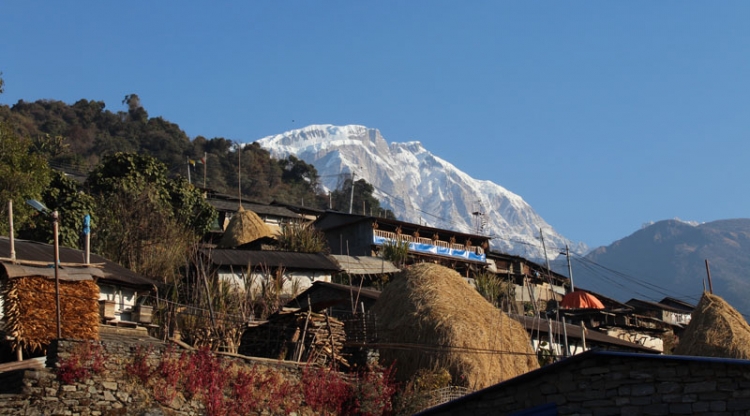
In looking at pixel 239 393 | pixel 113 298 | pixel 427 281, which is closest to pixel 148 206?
pixel 113 298

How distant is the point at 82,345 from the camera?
17.9 m

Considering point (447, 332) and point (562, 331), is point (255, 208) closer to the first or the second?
point (562, 331)

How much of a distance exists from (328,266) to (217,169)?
46003 millimetres

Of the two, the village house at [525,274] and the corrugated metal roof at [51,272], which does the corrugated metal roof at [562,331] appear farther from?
the village house at [525,274]

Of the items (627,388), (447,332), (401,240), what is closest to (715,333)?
(447,332)

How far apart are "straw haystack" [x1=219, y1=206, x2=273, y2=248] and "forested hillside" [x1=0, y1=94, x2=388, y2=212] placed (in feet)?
101

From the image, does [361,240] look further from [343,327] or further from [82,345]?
[82,345]

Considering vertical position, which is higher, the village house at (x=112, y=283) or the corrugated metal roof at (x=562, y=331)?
the village house at (x=112, y=283)

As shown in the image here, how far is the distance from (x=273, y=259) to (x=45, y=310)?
16.6 meters

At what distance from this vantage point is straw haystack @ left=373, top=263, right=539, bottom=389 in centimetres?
2358

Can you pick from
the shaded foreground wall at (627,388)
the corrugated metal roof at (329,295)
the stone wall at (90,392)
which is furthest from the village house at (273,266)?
the shaded foreground wall at (627,388)

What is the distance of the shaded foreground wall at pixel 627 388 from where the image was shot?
46.3 feet

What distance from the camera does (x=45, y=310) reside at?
1900cm

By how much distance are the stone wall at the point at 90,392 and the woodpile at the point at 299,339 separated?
169 inches
